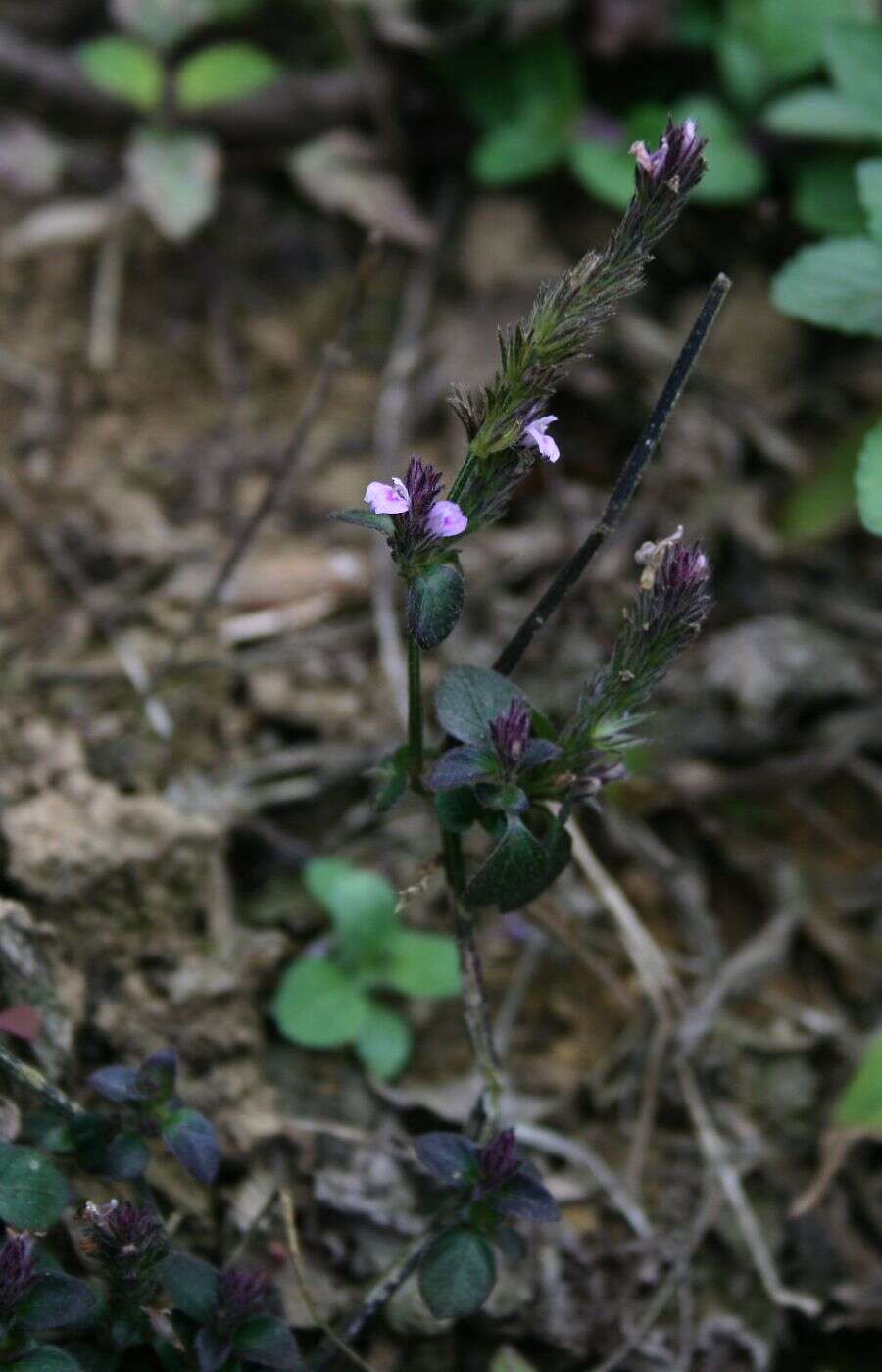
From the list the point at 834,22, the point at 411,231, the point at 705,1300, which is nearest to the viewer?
the point at 705,1300

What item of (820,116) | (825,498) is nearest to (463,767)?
(825,498)

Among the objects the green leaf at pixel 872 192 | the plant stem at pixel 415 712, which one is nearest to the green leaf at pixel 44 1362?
the plant stem at pixel 415 712

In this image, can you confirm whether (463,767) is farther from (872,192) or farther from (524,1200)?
(872,192)

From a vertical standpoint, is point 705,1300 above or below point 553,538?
below

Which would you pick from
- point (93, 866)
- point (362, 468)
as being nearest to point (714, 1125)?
point (93, 866)

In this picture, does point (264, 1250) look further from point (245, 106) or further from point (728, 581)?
point (245, 106)

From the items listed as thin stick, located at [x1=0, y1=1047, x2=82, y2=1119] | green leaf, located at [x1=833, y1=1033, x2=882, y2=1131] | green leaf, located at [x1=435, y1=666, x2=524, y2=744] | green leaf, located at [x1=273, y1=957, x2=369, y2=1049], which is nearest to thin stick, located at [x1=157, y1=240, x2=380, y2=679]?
green leaf, located at [x1=273, y1=957, x2=369, y2=1049]

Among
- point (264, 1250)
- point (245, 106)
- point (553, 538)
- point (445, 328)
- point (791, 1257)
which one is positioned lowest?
point (791, 1257)
